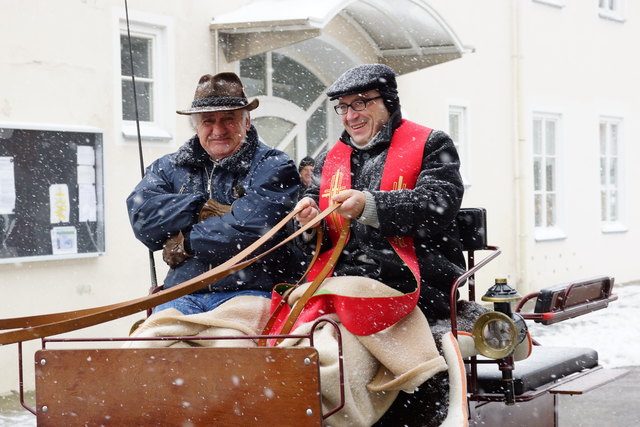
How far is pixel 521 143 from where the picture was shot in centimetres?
1444

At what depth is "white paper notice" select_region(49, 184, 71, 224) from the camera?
8.06 meters

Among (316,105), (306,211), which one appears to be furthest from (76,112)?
(306,211)

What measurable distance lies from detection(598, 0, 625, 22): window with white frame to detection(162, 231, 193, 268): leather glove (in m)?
13.8

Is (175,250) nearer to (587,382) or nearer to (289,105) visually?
(587,382)

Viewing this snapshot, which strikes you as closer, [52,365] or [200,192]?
[52,365]

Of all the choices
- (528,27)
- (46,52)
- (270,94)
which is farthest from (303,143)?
(528,27)

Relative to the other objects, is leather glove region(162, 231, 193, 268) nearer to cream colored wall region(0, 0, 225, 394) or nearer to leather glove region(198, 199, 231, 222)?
leather glove region(198, 199, 231, 222)

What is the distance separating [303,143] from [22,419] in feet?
17.3

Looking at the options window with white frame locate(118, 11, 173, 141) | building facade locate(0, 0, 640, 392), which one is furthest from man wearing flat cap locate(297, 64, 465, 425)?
window with white frame locate(118, 11, 173, 141)

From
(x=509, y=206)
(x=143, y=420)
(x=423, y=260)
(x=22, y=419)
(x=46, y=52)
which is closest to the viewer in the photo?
(x=143, y=420)

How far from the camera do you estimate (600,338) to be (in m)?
10.1

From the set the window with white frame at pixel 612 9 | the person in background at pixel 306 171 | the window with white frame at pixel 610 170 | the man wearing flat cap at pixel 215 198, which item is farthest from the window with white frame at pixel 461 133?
the man wearing flat cap at pixel 215 198

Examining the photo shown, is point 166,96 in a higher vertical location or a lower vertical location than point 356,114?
higher

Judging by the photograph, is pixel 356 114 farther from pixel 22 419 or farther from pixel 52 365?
pixel 22 419
